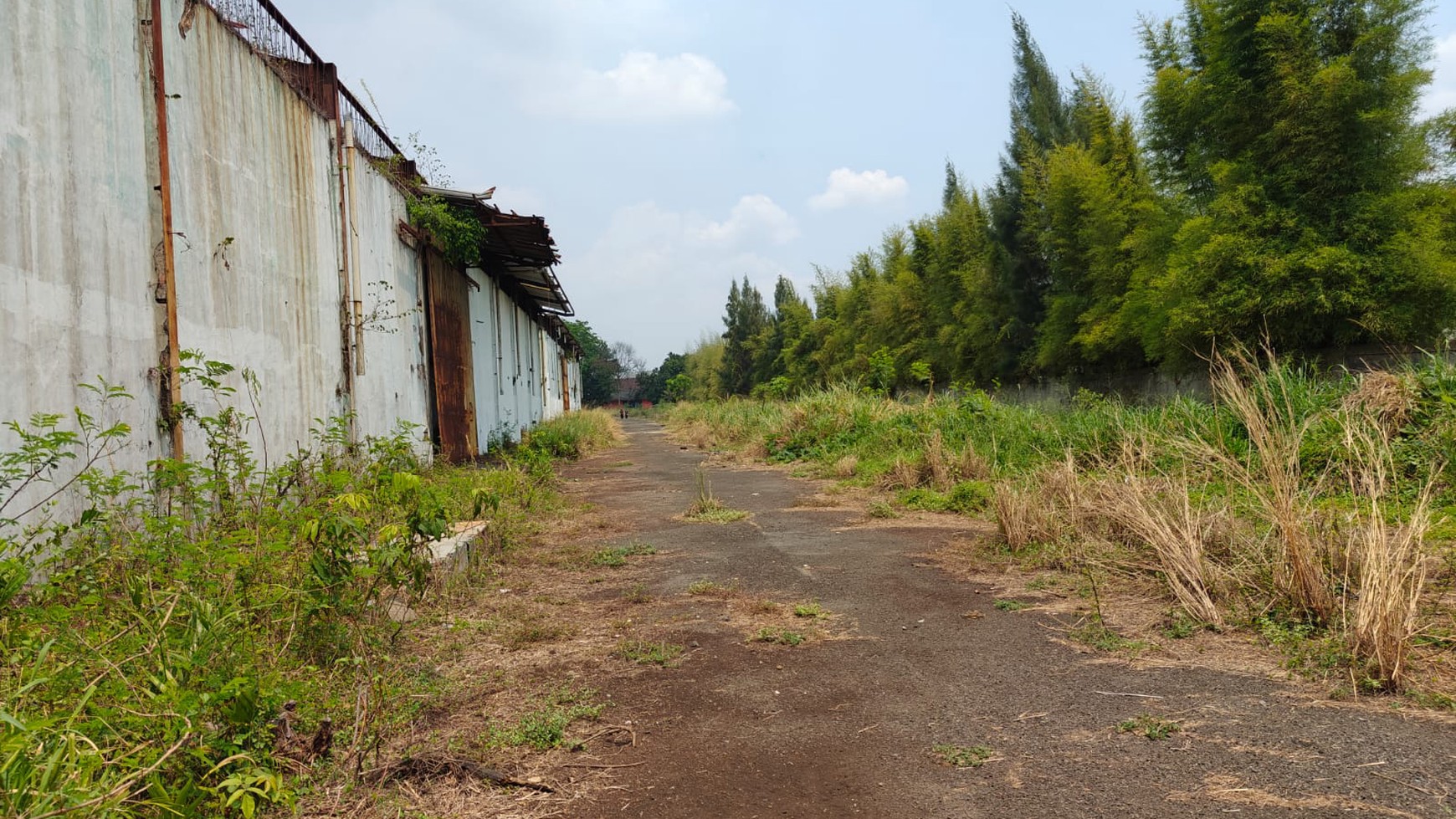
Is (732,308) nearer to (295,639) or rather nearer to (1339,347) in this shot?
(1339,347)

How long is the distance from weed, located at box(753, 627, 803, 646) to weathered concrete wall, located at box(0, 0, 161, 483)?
327 cm

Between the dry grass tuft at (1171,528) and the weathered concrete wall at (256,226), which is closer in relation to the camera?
the dry grass tuft at (1171,528)

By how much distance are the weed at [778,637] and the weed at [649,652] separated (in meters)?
0.38

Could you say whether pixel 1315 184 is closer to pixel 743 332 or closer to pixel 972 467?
pixel 972 467

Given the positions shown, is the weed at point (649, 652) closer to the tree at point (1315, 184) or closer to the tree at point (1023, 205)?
the tree at point (1315, 184)

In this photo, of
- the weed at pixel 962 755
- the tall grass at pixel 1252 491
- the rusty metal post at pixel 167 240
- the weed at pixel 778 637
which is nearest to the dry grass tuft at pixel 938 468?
the tall grass at pixel 1252 491

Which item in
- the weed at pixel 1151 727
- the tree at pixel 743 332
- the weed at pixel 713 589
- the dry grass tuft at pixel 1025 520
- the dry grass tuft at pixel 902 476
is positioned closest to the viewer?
the weed at pixel 1151 727

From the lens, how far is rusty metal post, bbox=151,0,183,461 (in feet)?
14.8

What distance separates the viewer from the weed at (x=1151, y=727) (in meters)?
2.56

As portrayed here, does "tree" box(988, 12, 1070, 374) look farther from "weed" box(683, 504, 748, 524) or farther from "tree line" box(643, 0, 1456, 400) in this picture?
"weed" box(683, 504, 748, 524)

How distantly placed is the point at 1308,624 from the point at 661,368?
90.4 meters

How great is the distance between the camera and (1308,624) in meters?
3.33

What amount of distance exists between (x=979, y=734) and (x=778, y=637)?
1.28 metres

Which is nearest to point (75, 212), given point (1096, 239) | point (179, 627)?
point (179, 627)
